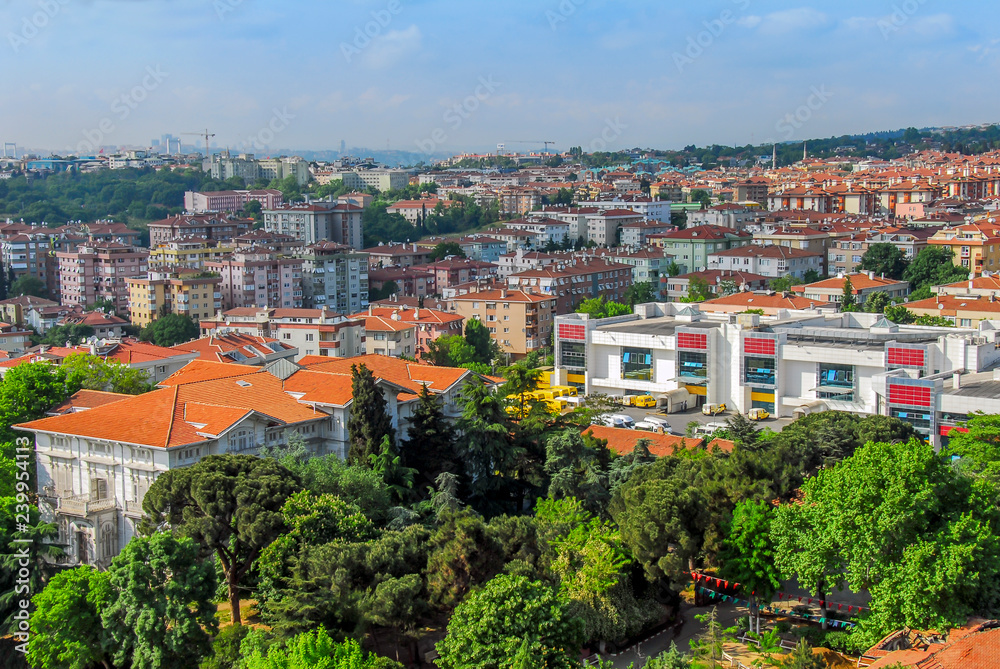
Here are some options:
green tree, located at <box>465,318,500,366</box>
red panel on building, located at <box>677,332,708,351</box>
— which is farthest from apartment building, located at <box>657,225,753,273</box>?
red panel on building, located at <box>677,332,708,351</box>

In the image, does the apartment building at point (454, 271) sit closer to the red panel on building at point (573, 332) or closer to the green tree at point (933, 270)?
the green tree at point (933, 270)

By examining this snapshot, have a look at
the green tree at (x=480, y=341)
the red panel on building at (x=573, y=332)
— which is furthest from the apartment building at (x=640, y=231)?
the red panel on building at (x=573, y=332)

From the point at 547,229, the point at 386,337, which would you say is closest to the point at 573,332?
the point at 386,337

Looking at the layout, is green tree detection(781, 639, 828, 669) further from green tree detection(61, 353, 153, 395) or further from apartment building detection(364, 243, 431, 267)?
apartment building detection(364, 243, 431, 267)

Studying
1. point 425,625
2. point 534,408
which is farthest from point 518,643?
point 534,408

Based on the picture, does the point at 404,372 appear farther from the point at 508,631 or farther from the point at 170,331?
the point at 170,331

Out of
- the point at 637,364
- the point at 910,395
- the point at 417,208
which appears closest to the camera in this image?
the point at 910,395
